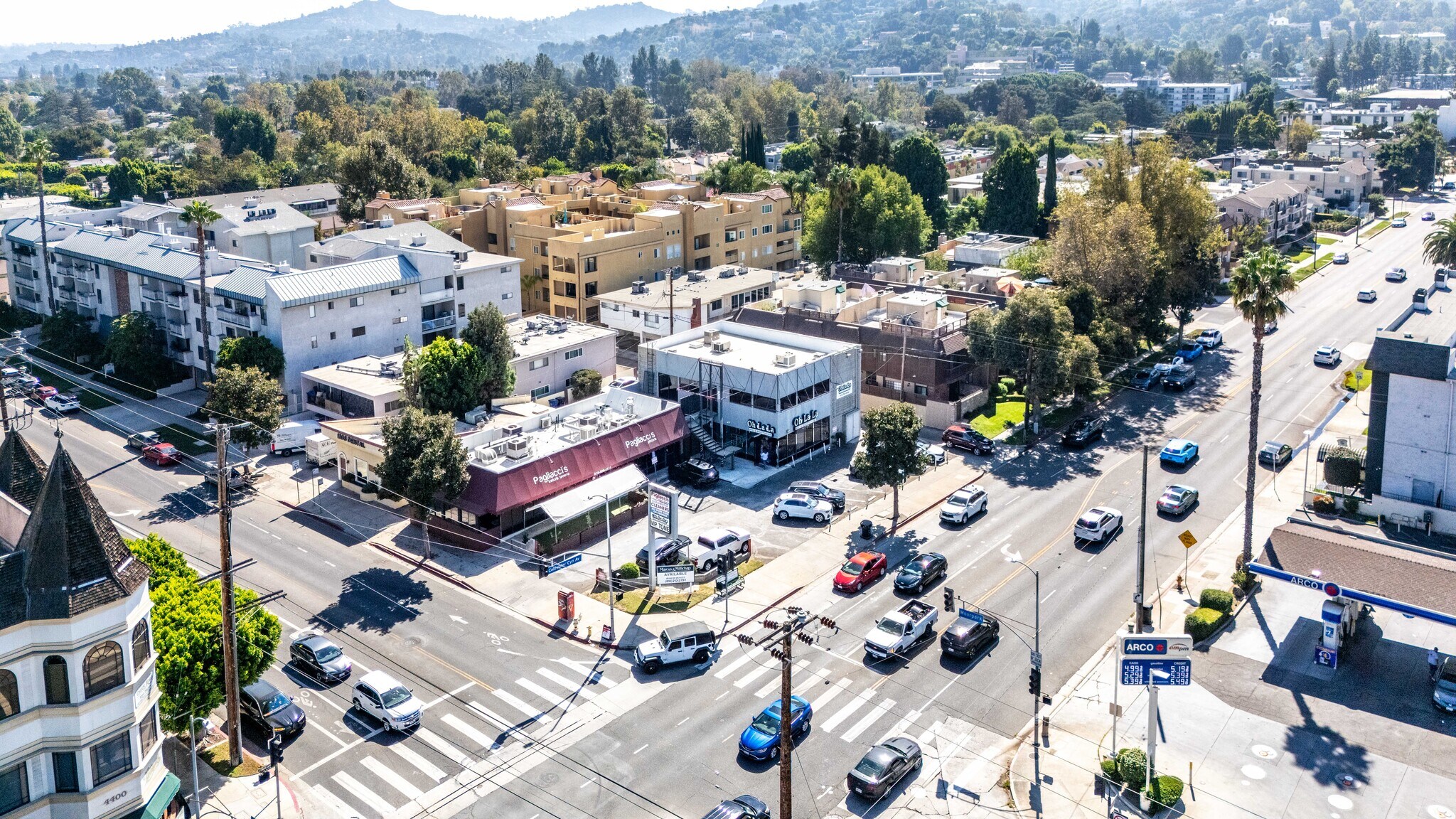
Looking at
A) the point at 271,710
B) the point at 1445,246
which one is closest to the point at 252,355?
the point at 271,710

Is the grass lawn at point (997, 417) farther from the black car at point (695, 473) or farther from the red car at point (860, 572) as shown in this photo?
the red car at point (860, 572)

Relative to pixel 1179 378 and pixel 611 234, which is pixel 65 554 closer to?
pixel 1179 378

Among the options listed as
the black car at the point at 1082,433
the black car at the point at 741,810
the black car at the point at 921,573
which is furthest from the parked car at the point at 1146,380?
the black car at the point at 741,810

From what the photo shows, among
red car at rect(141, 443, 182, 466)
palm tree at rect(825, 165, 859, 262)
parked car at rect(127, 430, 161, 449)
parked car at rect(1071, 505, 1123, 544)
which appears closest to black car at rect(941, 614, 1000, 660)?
parked car at rect(1071, 505, 1123, 544)

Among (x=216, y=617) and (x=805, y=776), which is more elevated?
(x=216, y=617)

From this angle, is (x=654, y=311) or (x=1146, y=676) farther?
(x=654, y=311)

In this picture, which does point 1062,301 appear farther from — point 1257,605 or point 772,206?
point 772,206

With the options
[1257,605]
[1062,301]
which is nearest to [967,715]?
[1257,605]

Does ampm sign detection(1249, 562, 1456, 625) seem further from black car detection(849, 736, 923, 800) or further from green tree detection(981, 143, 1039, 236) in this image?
green tree detection(981, 143, 1039, 236)
